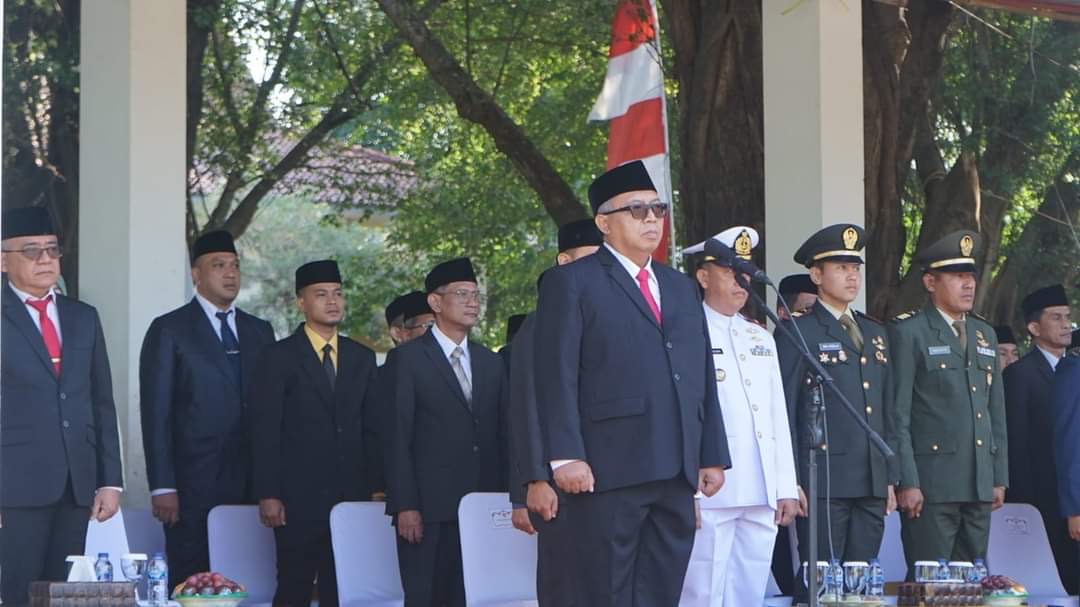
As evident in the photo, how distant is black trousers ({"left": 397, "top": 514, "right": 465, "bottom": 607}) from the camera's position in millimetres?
7934

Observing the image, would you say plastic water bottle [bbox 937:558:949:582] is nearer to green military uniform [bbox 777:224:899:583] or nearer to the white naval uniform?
the white naval uniform

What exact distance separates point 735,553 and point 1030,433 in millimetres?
3202

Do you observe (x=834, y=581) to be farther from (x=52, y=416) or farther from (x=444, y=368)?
(x=52, y=416)

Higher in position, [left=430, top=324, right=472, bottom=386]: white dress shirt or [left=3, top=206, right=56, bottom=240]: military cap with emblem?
[left=3, top=206, right=56, bottom=240]: military cap with emblem

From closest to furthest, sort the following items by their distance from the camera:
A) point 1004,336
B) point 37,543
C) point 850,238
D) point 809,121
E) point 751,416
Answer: point 37,543 < point 751,416 < point 850,238 < point 809,121 < point 1004,336

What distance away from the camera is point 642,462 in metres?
5.78

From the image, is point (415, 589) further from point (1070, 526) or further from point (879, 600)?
point (1070, 526)

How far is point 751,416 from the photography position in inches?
283

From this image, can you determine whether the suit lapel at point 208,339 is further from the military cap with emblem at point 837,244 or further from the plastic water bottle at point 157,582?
the military cap with emblem at point 837,244

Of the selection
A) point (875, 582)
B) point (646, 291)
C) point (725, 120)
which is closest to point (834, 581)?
point (875, 582)

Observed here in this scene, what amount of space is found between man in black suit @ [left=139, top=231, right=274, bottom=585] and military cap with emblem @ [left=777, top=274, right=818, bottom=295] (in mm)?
2613

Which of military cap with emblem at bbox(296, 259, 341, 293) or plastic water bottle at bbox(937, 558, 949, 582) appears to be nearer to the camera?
plastic water bottle at bbox(937, 558, 949, 582)

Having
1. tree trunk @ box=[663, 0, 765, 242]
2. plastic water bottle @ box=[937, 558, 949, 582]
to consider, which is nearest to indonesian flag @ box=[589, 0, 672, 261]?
tree trunk @ box=[663, 0, 765, 242]

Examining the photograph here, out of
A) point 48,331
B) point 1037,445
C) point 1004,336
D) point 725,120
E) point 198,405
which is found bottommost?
point 1037,445
